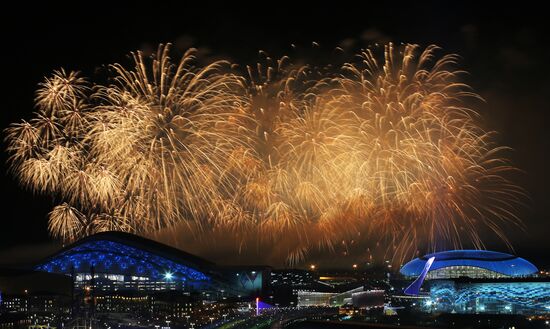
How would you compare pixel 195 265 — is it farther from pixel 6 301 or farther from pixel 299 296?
pixel 6 301

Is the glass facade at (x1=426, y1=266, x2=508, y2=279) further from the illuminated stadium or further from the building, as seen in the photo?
the building

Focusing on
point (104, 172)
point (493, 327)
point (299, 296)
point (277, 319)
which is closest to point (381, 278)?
point (299, 296)

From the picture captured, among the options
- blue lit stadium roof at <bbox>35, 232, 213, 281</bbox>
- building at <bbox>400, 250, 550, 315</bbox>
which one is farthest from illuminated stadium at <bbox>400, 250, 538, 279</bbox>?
blue lit stadium roof at <bbox>35, 232, 213, 281</bbox>

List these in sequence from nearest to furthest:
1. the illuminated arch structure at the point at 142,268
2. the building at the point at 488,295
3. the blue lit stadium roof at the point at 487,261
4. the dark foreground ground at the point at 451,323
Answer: the dark foreground ground at the point at 451,323 < the building at the point at 488,295 < the illuminated arch structure at the point at 142,268 < the blue lit stadium roof at the point at 487,261

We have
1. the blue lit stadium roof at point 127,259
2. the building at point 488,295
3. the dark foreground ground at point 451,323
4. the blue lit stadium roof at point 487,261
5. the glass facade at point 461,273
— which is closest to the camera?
the dark foreground ground at point 451,323

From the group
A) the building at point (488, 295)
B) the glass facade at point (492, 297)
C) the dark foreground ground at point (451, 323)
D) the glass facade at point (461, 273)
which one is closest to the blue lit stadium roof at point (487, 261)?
the glass facade at point (461, 273)

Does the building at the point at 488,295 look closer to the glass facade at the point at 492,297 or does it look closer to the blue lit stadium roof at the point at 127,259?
the glass facade at the point at 492,297

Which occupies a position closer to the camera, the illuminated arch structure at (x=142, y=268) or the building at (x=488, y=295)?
the building at (x=488, y=295)
